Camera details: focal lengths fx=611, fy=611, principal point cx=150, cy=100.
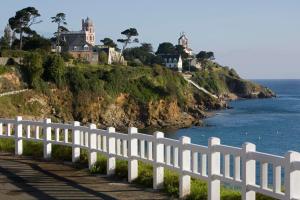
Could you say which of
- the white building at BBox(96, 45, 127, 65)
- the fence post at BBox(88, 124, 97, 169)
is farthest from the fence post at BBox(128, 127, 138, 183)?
the white building at BBox(96, 45, 127, 65)

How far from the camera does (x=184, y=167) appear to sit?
1156 centimetres

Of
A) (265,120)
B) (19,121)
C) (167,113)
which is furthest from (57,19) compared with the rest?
(19,121)

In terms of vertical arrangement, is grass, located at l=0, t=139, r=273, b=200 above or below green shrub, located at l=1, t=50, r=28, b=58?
below

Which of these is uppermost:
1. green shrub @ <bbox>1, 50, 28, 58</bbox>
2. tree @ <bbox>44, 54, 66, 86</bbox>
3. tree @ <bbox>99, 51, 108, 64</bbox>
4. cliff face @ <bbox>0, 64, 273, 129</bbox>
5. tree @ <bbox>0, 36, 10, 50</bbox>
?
tree @ <bbox>0, 36, 10, 50</bbox>

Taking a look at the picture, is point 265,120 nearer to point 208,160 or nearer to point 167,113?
point 167,113

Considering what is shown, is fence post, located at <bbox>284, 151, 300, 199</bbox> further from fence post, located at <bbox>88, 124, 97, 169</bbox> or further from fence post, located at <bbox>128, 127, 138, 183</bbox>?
fence post, located at <bbox>88, 124, 97, 169</bbox>

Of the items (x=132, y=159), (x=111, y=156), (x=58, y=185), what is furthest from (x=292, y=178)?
(x=111, y=156)

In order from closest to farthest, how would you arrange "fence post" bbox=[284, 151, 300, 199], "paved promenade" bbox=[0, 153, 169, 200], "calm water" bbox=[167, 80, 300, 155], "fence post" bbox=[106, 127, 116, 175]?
"fence post" bbox=[284, 151, 300, 199]
"paved promenade" bbox=[0, 153, 169, 200]
"fence post" bbox=[106, 127, 116, 175]
"calm water" bbox=[167, 80, 300, 155]

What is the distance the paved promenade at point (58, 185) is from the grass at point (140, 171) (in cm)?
29

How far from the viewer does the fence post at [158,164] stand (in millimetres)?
12484

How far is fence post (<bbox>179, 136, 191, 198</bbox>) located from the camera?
1149 centimetres

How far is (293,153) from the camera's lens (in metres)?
8.65

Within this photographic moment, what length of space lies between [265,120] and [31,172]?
100514 millimetres

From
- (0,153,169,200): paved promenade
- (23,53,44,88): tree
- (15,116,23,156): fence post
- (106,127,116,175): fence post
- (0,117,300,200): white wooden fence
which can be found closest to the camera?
(0,117,300,200): white wooden fence
